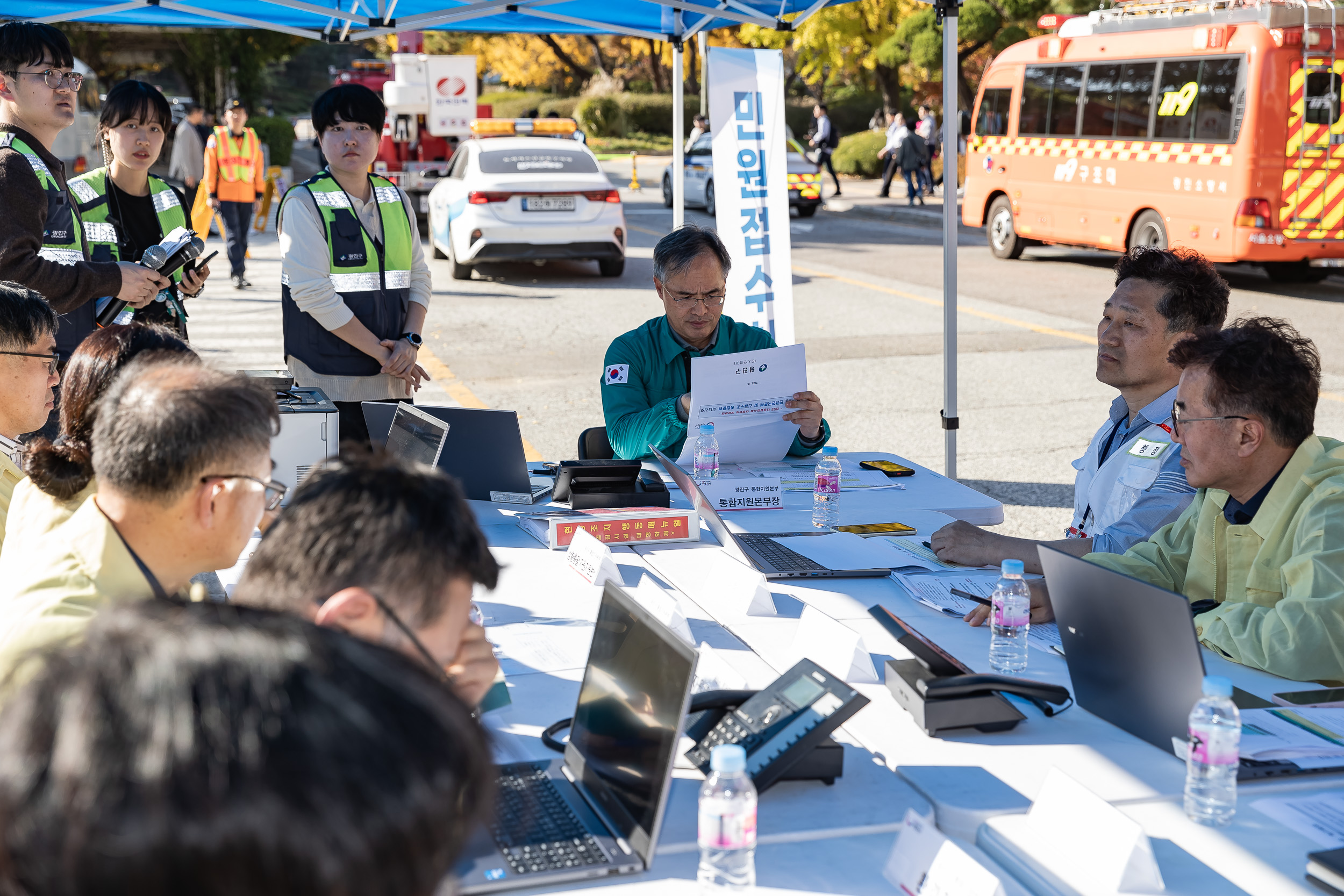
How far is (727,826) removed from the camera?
167 centimetres

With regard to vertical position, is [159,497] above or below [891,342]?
above

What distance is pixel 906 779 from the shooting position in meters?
2.04

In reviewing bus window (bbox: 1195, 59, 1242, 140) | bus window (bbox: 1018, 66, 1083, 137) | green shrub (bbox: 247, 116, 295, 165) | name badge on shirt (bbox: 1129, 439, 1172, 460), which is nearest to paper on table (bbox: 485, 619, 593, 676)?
name badge on shirt (bbox: 1129, 439, 1172, 460)

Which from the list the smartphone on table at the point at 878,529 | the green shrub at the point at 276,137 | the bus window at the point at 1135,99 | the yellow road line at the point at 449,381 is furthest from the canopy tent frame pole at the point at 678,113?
the green shrub at the point at 276,137

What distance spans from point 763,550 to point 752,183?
3.30 meters

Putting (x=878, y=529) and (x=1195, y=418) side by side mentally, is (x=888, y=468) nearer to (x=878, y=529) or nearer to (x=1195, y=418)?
(x=878, y=529)

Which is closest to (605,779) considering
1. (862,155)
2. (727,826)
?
(727,826)

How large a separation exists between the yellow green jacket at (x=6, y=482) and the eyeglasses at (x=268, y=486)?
0.80 metres

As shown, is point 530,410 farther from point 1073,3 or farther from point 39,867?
point 1073,3

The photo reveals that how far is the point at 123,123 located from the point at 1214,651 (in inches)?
157

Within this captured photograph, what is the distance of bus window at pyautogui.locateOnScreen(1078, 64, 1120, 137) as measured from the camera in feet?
46.1

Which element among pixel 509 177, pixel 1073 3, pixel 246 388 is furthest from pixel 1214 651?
pixel 1073 3

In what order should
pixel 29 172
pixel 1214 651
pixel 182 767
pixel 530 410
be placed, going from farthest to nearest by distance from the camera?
pixel 530 410
pixel 29 172
pixel 1214 651
pixel 182 767

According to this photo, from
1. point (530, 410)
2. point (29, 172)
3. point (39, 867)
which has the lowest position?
point (530, 410)
